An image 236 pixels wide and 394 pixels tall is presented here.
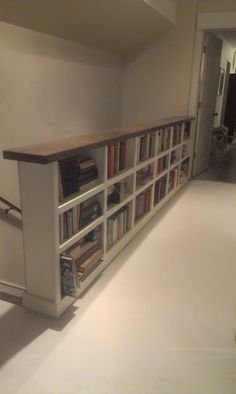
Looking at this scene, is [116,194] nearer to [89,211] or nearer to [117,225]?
[117,225]

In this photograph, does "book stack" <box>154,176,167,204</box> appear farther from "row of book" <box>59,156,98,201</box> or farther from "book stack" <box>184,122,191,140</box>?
"row of book" <box>59,156,98,201</box>

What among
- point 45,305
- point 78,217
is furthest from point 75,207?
point 45,305

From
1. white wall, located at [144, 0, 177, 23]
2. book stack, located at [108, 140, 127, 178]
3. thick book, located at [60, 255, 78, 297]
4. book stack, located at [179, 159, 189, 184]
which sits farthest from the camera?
book stack, located at [179, 159, 189, 184]

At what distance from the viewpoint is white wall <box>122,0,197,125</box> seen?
425 cm

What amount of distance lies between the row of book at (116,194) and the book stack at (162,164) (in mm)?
880

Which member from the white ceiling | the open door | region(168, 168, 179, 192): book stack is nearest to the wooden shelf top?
region(168, 168, 179, 192): book stack

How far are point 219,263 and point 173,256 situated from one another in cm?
34

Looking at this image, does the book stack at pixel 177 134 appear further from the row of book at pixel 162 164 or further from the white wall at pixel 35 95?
the white wall at pixel 35 95

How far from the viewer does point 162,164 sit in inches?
133

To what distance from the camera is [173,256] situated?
247cm

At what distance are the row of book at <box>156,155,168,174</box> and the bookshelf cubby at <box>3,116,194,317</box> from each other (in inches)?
16.0

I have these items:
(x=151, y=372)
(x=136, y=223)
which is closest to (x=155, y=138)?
(x=136, y=223)

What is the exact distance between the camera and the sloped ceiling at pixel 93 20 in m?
2.49

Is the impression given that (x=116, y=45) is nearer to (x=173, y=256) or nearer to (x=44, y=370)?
(x=173, y=256)
